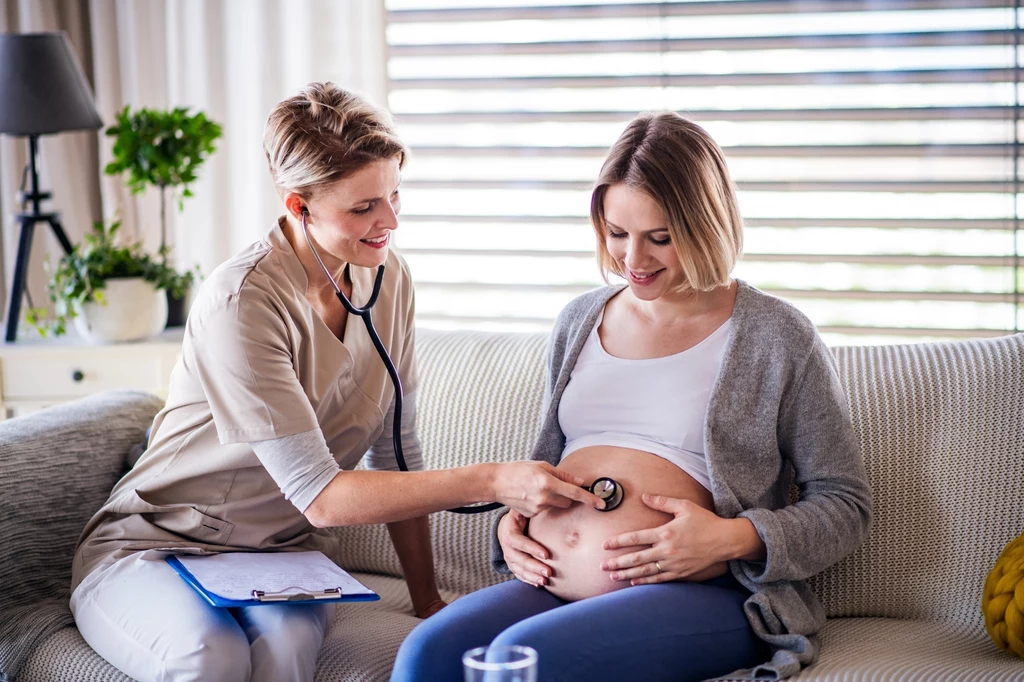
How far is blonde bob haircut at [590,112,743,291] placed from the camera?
1.41 m

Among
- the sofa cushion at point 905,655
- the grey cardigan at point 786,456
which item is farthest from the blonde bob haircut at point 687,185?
the sofa cushion at point 905,655

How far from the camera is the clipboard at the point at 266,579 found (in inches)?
51.9

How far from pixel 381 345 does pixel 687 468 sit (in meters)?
0.49

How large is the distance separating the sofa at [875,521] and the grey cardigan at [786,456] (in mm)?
124

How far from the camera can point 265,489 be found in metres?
1.52

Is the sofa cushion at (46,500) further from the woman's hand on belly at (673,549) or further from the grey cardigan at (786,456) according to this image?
the grey cardigan at (786,456)

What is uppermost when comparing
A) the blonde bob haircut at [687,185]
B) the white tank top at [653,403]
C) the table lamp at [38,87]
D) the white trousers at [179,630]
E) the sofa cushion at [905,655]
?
the table lamp at [38,87]

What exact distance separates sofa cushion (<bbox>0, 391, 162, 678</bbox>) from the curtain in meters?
1.30

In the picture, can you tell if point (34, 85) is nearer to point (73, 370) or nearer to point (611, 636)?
point (73, 370)

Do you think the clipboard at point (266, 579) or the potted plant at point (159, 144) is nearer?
the clipboard at point (266, 579)

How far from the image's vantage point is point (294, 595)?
52.4 inches

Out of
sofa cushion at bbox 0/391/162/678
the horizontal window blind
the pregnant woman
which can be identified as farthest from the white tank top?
the horizontal window blind

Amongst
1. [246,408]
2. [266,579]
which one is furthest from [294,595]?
[246,408]

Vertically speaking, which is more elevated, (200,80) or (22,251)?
(200,80)
